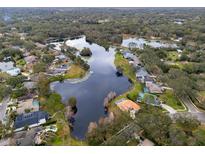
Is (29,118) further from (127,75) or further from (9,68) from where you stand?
(9,68)

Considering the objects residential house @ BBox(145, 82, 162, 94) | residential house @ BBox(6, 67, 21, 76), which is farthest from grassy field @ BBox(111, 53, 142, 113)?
residential house @ BBox(6, 67, 21, 76)

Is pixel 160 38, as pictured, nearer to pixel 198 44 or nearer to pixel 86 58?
pixel 198 44

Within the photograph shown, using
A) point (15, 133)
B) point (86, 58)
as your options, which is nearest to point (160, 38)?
point (86, 58)

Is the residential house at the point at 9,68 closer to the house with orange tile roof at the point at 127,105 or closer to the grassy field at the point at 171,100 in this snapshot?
the house with orange tile roof at the point at 127,105

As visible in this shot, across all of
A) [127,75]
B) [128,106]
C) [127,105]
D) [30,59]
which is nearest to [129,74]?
[127,75]

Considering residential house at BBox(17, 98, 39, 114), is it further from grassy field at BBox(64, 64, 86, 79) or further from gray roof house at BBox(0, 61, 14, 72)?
gray roof house at BBox(0, 61, 14, 72)

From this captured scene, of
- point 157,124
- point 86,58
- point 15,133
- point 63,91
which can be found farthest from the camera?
point 86,58
